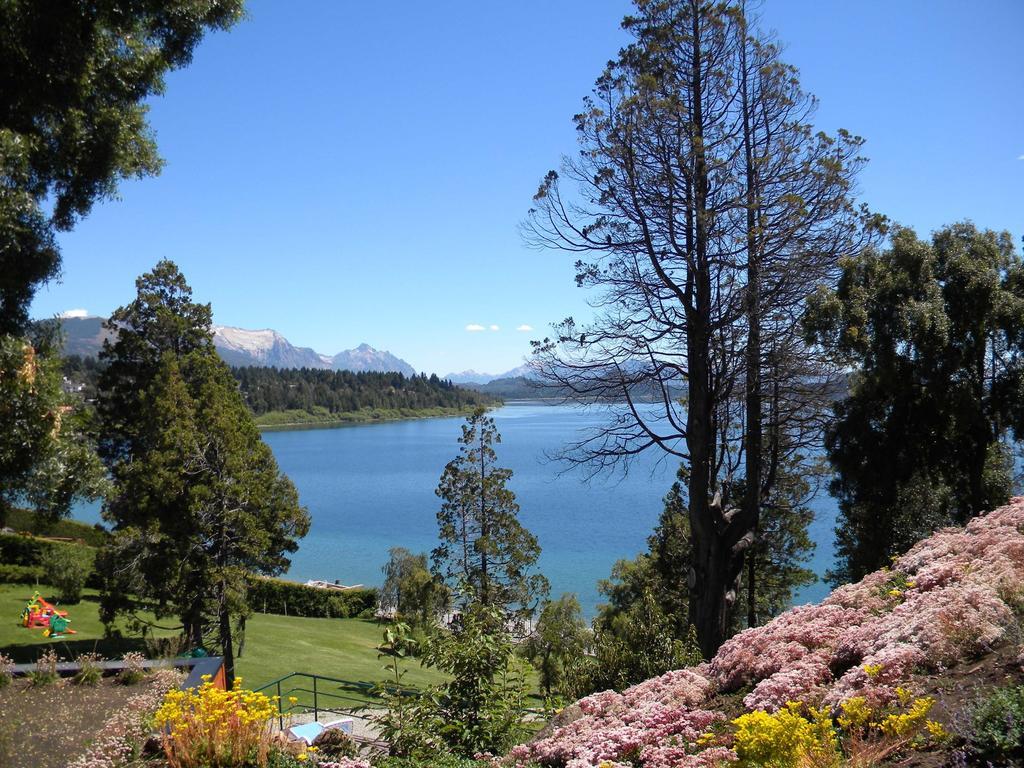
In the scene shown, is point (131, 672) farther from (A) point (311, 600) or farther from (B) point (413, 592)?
(A) point (311, 600)

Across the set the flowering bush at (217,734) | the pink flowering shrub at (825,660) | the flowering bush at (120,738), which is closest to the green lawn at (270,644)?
the flowering bush at (120,738)

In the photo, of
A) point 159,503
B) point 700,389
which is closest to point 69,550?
point 159,503

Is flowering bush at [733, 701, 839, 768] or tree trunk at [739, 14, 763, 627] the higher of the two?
tree trunk at [739, 14, 763, 627]

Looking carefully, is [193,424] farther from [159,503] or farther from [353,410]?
[353,410]

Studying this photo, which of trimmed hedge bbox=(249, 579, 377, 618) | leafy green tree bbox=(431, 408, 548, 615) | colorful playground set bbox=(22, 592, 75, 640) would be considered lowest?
trimmed hedge bbox=(249, 579, 377, 618)

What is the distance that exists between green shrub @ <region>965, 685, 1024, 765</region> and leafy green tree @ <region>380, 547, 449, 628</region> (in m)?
8.43

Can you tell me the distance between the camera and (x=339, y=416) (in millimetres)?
166375

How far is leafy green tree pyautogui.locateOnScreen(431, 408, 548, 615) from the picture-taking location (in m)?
18.9

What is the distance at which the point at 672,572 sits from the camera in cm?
1970

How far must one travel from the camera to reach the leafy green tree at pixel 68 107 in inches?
234

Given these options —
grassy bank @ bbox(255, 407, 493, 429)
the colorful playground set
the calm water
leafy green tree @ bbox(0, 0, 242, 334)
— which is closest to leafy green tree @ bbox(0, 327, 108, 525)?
leafy green tree @ bbox(0, 0, 242, 334)

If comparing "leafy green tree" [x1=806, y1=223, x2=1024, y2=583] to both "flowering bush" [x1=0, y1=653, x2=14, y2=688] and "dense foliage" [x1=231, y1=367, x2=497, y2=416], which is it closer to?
"flowering bush" [x1=0, y1=653, x2=14, y2=688]

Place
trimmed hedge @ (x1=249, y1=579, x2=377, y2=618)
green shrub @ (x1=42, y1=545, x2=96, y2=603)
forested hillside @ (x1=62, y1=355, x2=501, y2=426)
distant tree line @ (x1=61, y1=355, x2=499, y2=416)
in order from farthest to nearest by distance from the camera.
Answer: distant tree line @ (x1=61, y1=355, x2=499, y2=416), forested hillside @ (x1=62, y1=355, x2=501, y2=426), trimmed hedge @ (x1=249, y1=579, x2=377, y2=618), green shrub @ (x1=42, y1=545, x2=96, y2=603)

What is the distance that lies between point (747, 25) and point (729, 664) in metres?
9.81
